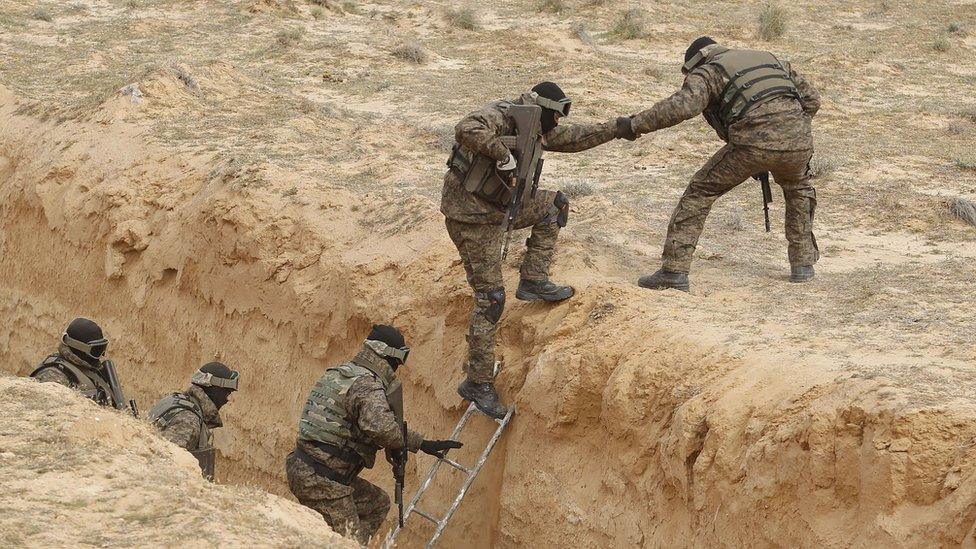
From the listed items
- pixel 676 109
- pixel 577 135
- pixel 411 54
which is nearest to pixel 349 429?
pixel 577 135

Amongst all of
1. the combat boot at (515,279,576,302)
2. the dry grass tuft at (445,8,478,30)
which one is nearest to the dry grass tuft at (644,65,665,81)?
the dry grass tuft at (445,8,478,30)

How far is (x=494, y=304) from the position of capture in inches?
324

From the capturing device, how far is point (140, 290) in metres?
12.6

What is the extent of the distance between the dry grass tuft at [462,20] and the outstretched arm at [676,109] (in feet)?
52.2

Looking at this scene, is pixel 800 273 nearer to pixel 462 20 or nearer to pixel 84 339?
pixel 84 339

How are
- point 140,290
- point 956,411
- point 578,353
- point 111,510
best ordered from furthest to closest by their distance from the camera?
point 140,290
point 578,353
point 956,411
point 111,510

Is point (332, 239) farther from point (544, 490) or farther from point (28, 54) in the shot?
point (28, 54)

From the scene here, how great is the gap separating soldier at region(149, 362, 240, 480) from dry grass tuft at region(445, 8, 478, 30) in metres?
16.6

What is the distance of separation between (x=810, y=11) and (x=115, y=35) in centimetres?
1484

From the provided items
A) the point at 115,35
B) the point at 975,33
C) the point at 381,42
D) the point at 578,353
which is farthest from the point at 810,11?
the point at 578,353

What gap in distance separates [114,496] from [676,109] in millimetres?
4801

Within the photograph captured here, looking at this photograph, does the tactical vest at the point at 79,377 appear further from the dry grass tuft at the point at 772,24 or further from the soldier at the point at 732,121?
the dry grass tuft at the point at 772,24

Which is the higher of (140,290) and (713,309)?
(713,309)

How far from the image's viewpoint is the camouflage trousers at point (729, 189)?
883 cm
